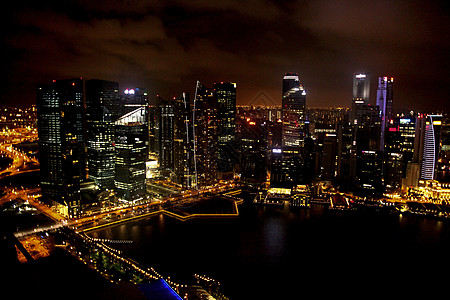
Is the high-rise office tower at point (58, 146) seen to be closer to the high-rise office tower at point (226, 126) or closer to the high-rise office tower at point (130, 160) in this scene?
the high-rise office tower at point (130, 160)

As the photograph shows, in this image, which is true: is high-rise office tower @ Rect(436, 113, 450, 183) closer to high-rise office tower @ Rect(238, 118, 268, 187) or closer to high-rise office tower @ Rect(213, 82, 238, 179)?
high-rise office tower @ Rect(238, 118, 268, 187)

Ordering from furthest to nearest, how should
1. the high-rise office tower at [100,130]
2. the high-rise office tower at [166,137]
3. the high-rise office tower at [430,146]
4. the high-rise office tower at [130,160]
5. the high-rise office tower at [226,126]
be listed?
1. the high-rise office tower at [166,137]
2. the high-rise office tower at [226,126]
3. the high-rise office tower at [430,146]
4. the high-rise office tower at [100,130]
5. the high-rise office tower at [130,160]

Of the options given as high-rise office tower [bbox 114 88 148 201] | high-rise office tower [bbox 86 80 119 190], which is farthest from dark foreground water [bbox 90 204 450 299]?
high-rise office tower [bbox 86 80 119 190]

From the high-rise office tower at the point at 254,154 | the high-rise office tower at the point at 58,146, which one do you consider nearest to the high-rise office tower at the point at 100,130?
the high-rise office tower at the point at 58,146

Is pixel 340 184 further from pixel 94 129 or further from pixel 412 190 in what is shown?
pixel 94 129

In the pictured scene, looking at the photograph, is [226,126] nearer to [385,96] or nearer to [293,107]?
[293,107]

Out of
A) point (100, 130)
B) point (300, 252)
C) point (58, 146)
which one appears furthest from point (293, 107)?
point (58, 146)

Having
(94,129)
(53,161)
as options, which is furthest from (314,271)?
(94,129)
